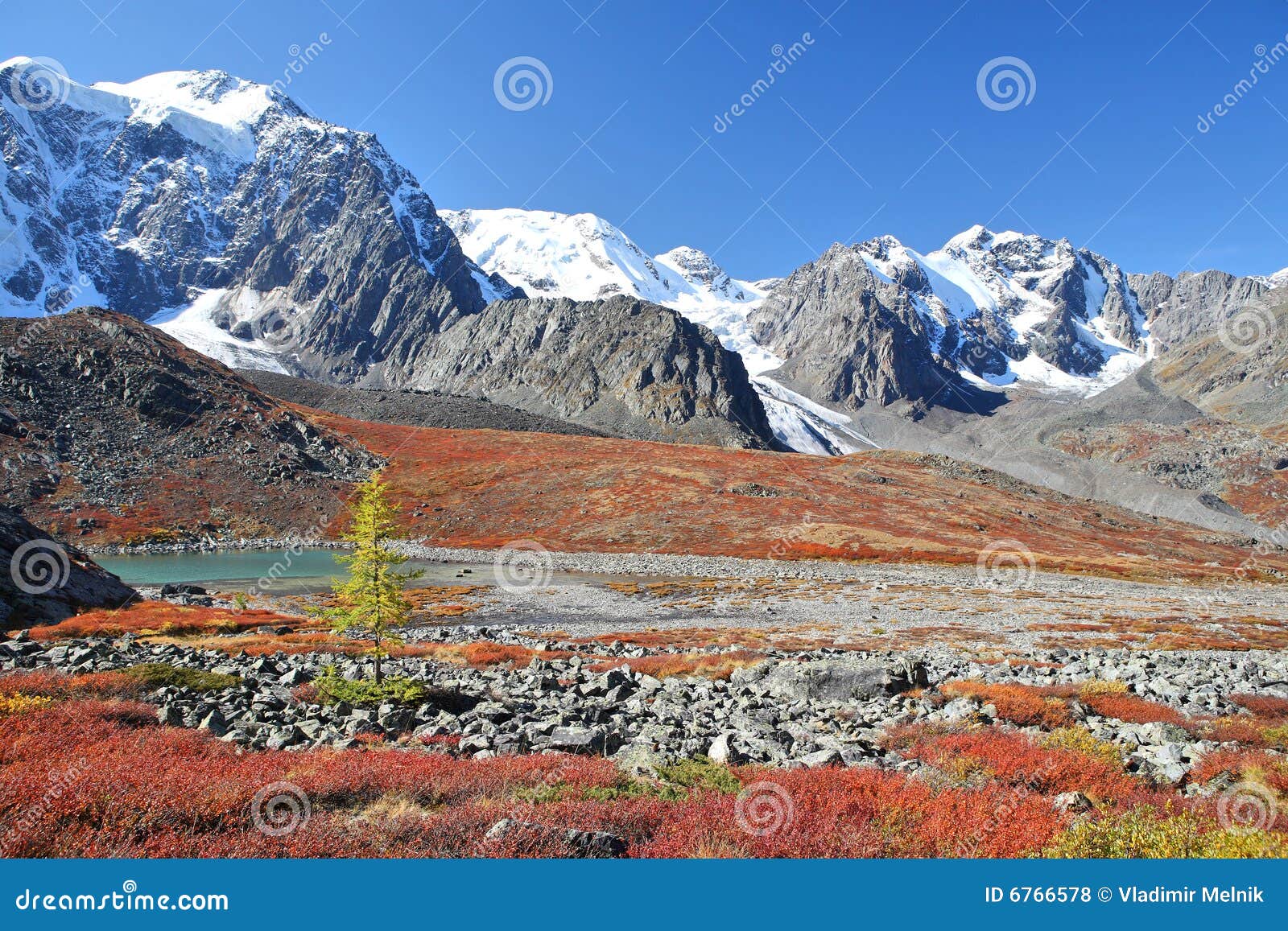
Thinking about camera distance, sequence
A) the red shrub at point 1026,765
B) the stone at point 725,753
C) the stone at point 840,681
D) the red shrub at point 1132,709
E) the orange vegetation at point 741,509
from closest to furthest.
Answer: the red shrub at point 1026,765 < the stone at point 725,753 < the red shrub at point 1132,709 < the stone at point 840,681 < the orange vegetation at point 741,509

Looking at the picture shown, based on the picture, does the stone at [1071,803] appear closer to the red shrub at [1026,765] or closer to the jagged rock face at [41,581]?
the red shrub at [1026,765]

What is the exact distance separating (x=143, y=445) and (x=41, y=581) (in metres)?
84.6

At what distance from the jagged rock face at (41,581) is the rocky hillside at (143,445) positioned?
51727 mm

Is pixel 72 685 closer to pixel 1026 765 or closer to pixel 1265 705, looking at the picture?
pixel 1026 765

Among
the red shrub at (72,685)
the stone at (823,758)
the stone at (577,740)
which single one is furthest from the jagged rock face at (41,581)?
the stone at (823,758)

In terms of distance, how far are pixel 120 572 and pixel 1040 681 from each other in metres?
78.1

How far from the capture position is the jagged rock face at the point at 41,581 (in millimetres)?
31125

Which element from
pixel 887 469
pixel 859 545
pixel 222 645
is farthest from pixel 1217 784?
pixel 887 469

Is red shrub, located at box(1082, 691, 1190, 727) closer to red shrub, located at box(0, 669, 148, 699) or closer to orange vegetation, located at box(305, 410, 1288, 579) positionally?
red shrub, located at box(0, 669, 148, 699)

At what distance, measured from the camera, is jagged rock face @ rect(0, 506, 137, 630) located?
3112cm

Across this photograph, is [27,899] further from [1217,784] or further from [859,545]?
[859,545]

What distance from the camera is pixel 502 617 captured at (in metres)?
45.0

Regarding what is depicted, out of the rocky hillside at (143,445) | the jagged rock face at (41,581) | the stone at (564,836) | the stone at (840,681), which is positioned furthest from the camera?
the rocky hillside at (143,445)

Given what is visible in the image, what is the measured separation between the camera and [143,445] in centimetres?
10194
